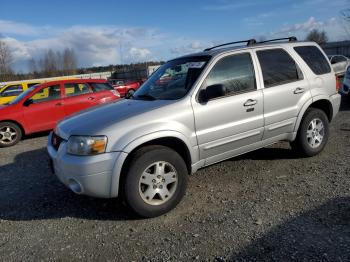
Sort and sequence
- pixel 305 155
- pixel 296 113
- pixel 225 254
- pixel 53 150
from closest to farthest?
pixel 225 254 → pixel 53 150 → pixel 296 113 → pixel 305 155

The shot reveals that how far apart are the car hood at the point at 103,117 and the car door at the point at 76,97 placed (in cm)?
532

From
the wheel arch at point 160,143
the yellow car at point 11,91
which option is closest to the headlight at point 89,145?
the wheel arch at point 160,143

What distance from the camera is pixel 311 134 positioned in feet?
18.5

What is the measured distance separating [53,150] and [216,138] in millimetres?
2047

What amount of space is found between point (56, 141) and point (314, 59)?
4147 mm

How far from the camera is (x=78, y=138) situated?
152 inches

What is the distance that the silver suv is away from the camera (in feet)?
12.6

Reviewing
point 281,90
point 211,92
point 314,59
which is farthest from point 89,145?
point 314,59

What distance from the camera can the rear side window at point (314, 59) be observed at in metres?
5.56

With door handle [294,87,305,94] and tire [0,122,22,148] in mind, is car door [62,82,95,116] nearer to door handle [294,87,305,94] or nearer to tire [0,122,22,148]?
tire [0,122,22,148]

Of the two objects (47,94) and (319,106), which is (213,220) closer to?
(319,106)

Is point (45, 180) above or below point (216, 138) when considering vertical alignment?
below

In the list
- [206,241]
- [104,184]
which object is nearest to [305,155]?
[206,241]

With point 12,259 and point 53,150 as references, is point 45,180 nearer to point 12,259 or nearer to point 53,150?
point 53,150
